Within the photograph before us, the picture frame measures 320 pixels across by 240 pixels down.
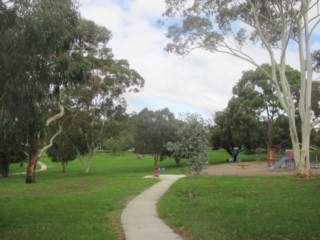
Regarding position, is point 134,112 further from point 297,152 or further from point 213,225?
point 213,225

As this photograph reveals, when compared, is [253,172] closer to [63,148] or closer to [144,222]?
[144,222]

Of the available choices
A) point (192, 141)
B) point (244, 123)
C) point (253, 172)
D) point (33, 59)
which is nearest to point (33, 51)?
point (33, 59)

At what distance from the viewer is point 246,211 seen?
11.0 m

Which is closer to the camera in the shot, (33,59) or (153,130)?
(33,59)

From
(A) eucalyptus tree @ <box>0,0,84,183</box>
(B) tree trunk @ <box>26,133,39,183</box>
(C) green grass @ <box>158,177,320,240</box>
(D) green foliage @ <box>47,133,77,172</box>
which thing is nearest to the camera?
(C) green grass @ <box>158,177,320,240</box>

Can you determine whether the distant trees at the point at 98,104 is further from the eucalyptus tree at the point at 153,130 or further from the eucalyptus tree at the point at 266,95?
the eucalyptus tree at the point at 266,95

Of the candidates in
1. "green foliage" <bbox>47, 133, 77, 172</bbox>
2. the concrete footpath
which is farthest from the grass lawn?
"green foliage" <bbox>47, 133, 77, 172</bbox>

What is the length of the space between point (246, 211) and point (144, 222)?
9.57ft

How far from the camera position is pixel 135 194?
648 inches

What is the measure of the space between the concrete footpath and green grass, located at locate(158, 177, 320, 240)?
1.07 ft

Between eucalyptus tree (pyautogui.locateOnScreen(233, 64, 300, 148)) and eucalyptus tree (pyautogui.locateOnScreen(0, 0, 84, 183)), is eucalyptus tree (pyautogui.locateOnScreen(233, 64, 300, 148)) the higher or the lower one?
the higher one

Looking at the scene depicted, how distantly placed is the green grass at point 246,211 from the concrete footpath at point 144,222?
33 cm

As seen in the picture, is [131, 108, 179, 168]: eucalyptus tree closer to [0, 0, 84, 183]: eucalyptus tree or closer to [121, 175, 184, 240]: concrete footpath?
[121, 175, 184, 240]: concrete footpath

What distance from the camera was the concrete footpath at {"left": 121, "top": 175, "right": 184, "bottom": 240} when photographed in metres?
8.20
